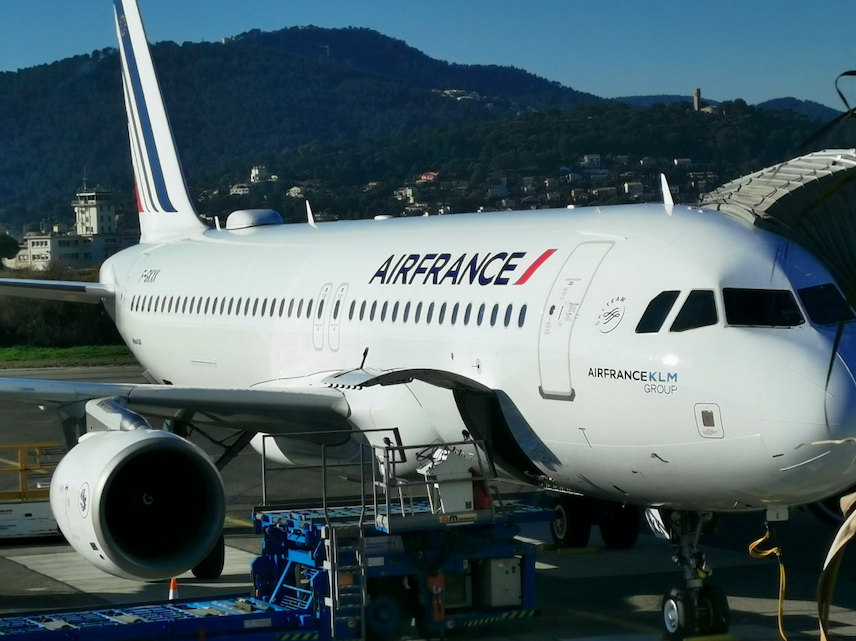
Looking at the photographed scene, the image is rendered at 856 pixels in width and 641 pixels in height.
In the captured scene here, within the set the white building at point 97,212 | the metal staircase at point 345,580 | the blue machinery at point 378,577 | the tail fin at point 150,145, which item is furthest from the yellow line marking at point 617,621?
the white building at point 97,212

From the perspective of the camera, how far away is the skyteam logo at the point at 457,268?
37.2ft

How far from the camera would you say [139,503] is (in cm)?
998

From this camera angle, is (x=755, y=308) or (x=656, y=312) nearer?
(x=755, y=308)

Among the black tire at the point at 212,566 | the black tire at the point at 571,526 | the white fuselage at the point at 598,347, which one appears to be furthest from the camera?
the black tire at the point at 571,526

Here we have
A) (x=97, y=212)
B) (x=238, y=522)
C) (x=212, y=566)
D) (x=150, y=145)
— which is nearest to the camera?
(x=212, y=566)

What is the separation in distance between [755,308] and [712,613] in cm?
242

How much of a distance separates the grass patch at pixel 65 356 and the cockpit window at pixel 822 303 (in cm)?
3517

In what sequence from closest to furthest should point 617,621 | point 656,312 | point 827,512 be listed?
point 656,312, point 617,621, point 827,512

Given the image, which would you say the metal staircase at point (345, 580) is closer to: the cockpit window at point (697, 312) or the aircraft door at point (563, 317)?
the aircraft door at point (563, 317)


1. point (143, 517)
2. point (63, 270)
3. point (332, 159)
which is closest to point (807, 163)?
point (143, 517)

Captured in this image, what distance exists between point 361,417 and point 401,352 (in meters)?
0.78

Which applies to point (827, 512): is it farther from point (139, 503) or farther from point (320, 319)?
point (139, 503)

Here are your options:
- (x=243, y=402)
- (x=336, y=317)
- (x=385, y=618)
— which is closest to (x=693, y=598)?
(x=385, y=618)

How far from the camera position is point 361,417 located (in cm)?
1258
